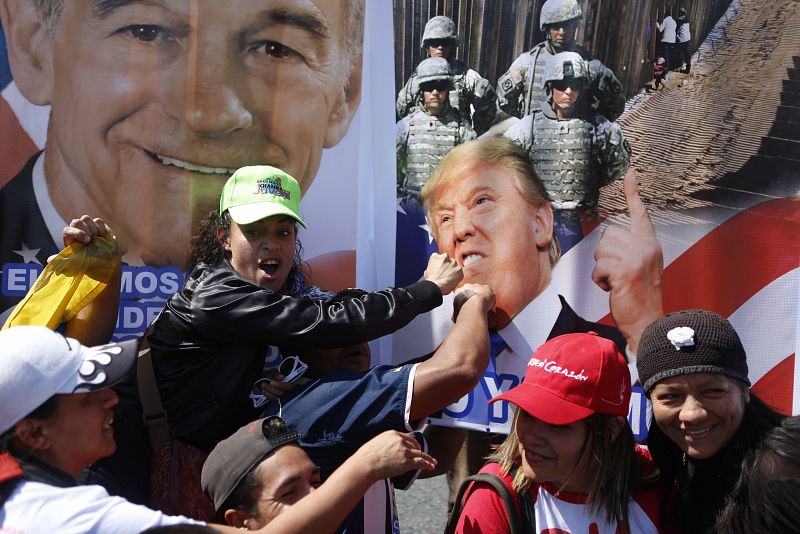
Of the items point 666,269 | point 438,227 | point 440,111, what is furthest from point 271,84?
point 666,269

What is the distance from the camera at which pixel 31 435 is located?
1356mm

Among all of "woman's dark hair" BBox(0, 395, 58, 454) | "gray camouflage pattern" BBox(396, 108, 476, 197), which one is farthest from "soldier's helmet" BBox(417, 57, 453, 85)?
"woman's dark hair" BBox(0, 395, 58, 454)

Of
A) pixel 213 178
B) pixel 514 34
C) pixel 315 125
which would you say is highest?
pixel 514 34

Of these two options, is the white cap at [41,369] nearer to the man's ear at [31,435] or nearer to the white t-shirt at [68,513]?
the man's ear at [31,435]

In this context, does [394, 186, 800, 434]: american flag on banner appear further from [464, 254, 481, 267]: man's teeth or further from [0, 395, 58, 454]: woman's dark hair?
[0, 395, 58, 454]: woman's dark hair

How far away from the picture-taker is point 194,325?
1.91m

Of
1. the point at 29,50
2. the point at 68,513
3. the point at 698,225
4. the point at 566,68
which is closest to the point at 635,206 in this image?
the point at 698,225

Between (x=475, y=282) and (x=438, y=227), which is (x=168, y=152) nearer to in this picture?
(x=438, y=227)

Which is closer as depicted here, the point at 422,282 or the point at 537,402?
the point at 537,402

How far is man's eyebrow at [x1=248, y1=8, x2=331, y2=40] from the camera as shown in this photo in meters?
2.51

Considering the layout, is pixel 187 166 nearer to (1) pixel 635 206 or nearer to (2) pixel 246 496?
(2) pixel 246 496

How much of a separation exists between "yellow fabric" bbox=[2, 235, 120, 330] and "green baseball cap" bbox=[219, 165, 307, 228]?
15.0 inches

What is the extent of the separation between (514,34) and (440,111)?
0.33 metres

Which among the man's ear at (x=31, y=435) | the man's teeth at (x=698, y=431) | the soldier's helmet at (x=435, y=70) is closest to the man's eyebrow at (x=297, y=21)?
the soldier's helmet at (x=435, y=70)
